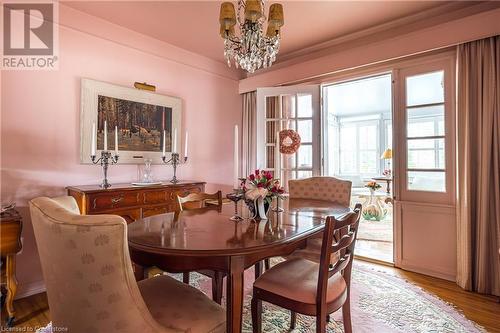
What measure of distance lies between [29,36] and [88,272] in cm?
259

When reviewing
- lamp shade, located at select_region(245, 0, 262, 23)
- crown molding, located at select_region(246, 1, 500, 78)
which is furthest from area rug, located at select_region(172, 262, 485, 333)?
crown molding, located at select_region(246, 1, 500, 78)

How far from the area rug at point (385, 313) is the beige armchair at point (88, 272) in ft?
3.90

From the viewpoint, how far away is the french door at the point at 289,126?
357 centimetres

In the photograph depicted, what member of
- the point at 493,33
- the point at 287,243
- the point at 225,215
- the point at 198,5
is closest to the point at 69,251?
the point at 287,243

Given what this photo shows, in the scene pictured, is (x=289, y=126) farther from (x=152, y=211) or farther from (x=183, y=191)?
(x=152, y=211)

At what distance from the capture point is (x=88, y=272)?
0.89 metres

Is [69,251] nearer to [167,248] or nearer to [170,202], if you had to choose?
[167,248]

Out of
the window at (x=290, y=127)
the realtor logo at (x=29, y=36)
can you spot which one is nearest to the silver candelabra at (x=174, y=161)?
the window at (x=290, y=127)

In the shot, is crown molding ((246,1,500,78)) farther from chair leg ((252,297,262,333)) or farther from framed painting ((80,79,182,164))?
chair leg ((252,297,262,333))

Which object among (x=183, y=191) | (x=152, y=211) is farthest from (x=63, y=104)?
(x=183, y=191)

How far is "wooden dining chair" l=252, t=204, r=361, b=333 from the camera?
1.34m

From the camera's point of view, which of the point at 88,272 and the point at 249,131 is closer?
the point at 88,272

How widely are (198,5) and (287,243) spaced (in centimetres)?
238

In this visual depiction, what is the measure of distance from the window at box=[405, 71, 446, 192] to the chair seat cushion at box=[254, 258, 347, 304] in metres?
1.91
